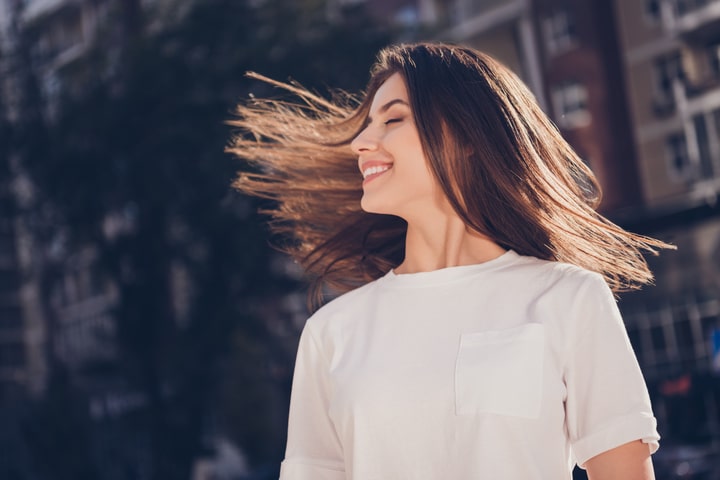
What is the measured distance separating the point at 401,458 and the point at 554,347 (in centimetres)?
38

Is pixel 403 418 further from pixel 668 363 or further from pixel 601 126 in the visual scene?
pixel 668 363

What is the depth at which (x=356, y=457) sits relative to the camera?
2264 millimetres

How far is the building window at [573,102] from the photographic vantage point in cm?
1680

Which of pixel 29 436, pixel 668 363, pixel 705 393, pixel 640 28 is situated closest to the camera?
pixel 640 28

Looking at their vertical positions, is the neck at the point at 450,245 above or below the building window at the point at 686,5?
below

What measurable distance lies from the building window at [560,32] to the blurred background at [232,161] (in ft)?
0.13

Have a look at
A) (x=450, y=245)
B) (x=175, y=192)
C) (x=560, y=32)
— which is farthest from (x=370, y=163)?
(x=560, y=32)

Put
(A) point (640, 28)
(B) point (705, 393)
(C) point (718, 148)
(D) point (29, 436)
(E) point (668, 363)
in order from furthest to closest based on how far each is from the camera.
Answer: (D) point (29, 436) → (E) point (668, 363) → (B) point (705, 393) → (A) point (640, 28) → (C) point (718, 148)

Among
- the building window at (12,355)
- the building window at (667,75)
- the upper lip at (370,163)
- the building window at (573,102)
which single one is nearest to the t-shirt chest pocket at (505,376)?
the upper lip at (370,163)

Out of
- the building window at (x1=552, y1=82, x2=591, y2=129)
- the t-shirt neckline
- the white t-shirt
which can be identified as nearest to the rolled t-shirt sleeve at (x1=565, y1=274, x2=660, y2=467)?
the white t-shirt

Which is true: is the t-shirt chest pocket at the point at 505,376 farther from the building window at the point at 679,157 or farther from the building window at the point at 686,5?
the building window at the point at 686,5

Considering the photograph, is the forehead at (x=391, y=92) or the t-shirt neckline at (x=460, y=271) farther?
the forehead at (x=391, y=92)

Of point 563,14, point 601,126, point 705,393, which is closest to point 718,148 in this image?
point 601,126

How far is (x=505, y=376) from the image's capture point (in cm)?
216
